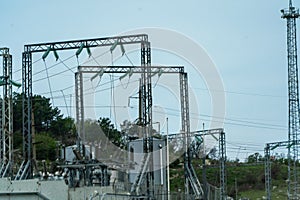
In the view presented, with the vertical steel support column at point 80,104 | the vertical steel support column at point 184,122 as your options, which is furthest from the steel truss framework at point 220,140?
the vertical steel support column at point 80,104

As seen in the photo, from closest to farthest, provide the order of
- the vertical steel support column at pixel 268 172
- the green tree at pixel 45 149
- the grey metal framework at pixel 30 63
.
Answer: the grey metal framework at pixel 30 63, the vertical steel support column at pixel 268 172, the green tree at pixel 45 149

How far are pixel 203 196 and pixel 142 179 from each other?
6239 mm

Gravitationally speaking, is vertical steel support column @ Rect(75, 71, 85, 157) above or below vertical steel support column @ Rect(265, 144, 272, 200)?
above

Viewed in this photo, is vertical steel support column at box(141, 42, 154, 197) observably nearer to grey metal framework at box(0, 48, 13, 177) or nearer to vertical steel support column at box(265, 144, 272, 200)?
grey metal framework at box(0, 48, 13, 177)

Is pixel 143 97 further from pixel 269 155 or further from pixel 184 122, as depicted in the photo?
pixel 269 155

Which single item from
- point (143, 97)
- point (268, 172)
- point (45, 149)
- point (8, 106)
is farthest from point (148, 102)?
point (45, 149)

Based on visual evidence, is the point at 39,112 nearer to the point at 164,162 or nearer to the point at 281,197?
the point at 281,197

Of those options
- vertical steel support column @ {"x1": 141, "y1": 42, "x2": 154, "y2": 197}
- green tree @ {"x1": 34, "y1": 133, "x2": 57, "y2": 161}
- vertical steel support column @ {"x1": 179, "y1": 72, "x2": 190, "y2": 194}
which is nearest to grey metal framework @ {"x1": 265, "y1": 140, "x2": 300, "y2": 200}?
vertical steel support column @ {"x1": 179, "y1": 72, "x2": 190, "y2": 194}

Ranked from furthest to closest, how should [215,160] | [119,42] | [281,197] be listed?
[215,160]
[281,197]
[119,42]

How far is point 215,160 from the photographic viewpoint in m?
67.5

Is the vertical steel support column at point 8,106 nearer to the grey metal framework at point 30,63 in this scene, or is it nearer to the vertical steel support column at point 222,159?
the grey metal framework at point 30,63

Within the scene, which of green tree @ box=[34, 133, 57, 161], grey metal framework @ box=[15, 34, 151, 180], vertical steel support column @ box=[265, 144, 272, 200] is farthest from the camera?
green tree @ box=[34, 133, 57, 161]

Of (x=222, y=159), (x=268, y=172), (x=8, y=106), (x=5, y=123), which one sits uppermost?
(x=8, y=106)

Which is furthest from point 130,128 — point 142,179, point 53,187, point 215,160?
point 215,160
